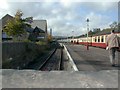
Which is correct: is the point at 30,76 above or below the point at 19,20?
below

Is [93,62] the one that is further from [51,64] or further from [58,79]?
[58,79]

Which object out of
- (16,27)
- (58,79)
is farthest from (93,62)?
(16,27)

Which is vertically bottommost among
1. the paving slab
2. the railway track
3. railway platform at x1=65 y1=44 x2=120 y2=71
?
the railway track

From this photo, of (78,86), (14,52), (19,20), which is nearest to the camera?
(78,86)

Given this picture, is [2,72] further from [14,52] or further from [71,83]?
[14,52]

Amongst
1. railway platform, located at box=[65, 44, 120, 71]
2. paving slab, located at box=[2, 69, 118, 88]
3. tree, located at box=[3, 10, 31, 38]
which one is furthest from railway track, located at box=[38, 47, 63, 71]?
paving slab, located at box=[2, 69, 118, 88]

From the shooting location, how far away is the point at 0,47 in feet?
68.3

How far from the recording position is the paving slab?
15.6ft

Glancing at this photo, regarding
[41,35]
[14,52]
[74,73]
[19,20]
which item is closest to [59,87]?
[74,73]

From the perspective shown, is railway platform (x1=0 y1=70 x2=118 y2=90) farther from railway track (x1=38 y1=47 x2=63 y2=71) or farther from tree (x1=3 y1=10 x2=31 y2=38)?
tree (x1=3 y1=10 x2=31 y2=38)

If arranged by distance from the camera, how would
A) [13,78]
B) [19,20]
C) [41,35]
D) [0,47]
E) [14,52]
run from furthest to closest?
[41,35]
[19,20]
[14,52]
[0,47]
[13,78]

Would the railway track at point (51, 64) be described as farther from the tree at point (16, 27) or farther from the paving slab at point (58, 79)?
the paving slab at point (58, 79)

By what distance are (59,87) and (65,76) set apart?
1.38 ft

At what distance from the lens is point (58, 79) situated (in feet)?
16.3
